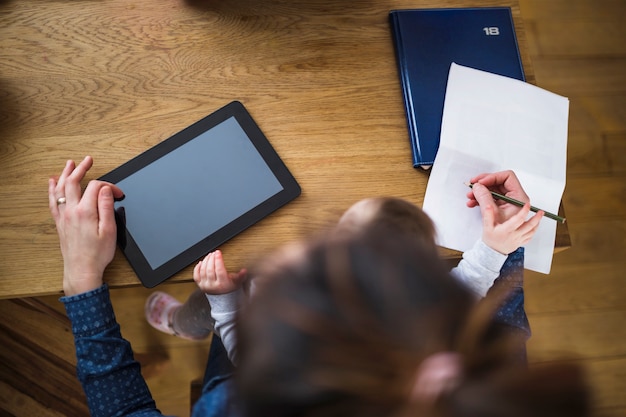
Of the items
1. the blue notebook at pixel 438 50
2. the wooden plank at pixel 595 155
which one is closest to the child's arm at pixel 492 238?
the blue notebook at pixel 438 50

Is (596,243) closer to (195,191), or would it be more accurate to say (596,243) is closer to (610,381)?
(610,381)

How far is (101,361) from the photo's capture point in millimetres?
769

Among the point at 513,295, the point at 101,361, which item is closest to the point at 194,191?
the point at 101,361

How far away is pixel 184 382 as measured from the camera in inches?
50.9

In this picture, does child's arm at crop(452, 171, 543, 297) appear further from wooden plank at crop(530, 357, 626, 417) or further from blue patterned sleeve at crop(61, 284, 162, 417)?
wooden plank at crop(530, 357, 626, 417)

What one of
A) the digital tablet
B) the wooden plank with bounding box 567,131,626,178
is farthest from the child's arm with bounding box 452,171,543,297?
the wooden plank with bounding box 567,131,626,178

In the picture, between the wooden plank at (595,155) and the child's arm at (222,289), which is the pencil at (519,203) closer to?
the child's arm at (222,289)

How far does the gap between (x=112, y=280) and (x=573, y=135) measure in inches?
55.1

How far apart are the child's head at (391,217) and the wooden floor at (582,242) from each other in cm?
73

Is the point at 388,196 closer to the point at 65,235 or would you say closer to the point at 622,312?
the point at 65,235

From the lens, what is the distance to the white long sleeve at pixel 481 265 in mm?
812

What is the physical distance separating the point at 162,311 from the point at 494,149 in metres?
0.84

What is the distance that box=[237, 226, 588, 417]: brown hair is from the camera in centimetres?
44

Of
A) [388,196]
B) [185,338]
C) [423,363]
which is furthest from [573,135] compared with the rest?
[423,363]
